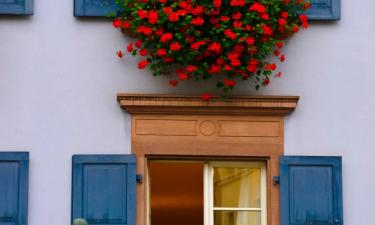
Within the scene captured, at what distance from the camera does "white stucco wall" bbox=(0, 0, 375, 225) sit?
11.3 metres

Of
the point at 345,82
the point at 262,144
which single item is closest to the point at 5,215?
the point at 262,144

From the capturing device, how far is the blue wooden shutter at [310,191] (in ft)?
37.0

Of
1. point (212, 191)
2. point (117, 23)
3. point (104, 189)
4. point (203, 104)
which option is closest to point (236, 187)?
point (212, 191)

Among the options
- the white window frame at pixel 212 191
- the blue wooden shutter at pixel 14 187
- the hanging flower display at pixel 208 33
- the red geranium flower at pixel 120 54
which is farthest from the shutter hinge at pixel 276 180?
the blue wooden shutter at pixel 14 187

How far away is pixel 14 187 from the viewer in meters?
11.2

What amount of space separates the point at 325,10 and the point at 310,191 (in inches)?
61.7

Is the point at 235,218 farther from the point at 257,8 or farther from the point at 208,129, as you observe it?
the point at 257,8

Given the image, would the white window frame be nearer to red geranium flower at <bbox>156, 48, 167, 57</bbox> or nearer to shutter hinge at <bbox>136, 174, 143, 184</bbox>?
shutter hinge at <bbox>136, 174, 143, 184</bbox>

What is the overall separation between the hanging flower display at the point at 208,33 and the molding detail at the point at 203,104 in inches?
5.0

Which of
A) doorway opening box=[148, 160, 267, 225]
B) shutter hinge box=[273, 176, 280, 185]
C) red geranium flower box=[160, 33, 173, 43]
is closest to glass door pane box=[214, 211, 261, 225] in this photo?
doorway opening box=[148, 160, 267, 225]

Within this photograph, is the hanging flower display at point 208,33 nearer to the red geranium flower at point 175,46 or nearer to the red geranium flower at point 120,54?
the red geranium flower at point 175,46

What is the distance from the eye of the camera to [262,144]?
1139 centimetres

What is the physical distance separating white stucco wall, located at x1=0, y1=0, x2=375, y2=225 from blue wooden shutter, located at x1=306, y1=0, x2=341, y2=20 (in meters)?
0.09

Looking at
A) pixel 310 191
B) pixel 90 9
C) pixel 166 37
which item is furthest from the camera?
pixel 90 9
